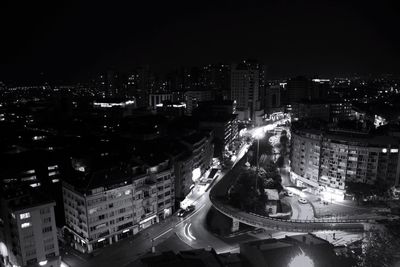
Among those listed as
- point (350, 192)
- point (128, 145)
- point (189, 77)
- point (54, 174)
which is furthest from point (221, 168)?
point (189, 77)

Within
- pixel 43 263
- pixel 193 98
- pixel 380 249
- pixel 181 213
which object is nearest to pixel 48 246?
pixel 43 263

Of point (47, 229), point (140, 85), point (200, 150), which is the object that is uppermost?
point (140, 85)

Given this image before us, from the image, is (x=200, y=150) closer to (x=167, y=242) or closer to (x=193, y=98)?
(x=167, y=242)

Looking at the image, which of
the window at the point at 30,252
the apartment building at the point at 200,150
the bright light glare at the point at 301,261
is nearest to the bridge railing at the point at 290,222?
the bright light glare at the point at 301,261

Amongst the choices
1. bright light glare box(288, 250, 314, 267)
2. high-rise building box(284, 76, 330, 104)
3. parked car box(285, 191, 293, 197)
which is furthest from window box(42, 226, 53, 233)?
high-rise building box(284, 76, 330, 104)

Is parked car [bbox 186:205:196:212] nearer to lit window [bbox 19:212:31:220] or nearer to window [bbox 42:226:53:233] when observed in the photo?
window [bbox 42:226:53:233]
